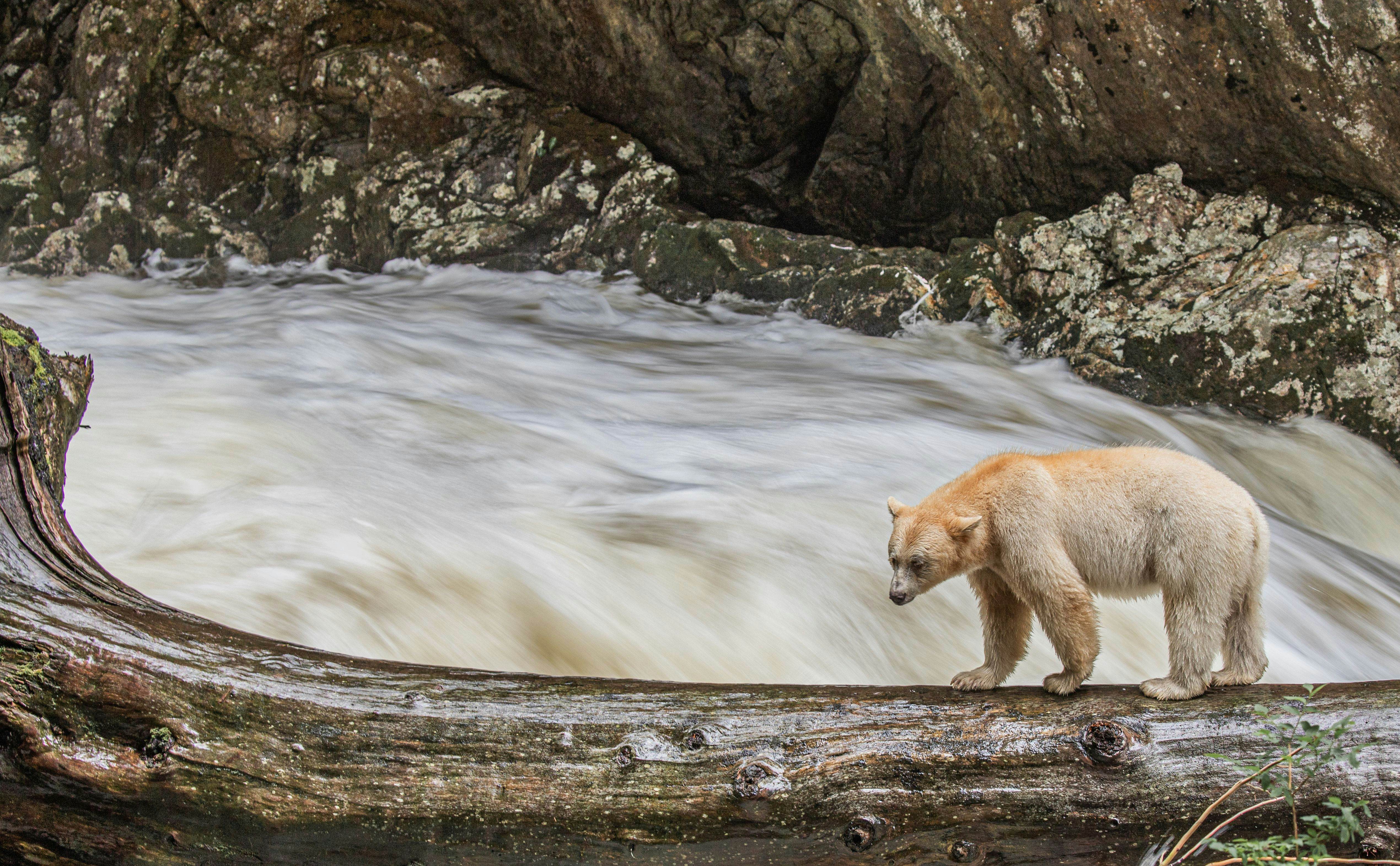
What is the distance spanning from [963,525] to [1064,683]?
433 mm

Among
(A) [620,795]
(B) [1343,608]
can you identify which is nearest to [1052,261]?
(B) [1343,608]

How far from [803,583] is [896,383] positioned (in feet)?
9.75

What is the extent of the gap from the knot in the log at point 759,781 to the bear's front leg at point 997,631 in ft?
1.88

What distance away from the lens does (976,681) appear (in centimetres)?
269

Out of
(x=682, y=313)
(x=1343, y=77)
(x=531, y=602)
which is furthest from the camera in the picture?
(x=682, y=313)

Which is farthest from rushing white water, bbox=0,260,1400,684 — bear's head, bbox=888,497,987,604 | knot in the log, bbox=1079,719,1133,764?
knot in the log, bbox=1079,719,1133,764

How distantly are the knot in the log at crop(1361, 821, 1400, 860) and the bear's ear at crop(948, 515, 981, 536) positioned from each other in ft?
3.36

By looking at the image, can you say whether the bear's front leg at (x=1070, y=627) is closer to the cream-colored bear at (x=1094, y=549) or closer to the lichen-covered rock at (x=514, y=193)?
the cream-colored bear at (x=1094, y=549)

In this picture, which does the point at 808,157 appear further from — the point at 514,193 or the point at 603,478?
the point at 603,478

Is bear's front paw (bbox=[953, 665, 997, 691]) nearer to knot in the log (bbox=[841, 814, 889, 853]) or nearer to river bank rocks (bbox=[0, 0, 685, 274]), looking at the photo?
knot in the log (bbox=[841, 814, 889, 853])

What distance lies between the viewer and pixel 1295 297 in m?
6.80

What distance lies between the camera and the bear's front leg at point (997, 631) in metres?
2.71

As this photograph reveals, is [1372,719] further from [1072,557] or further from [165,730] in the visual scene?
[165,730]

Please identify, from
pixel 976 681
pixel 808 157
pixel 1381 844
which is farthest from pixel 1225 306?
pixel 1381 844
